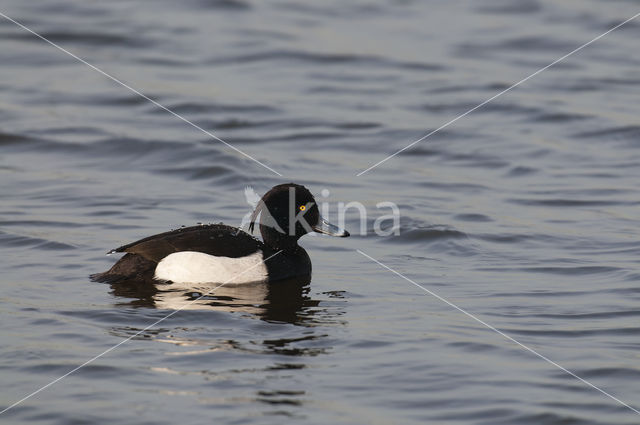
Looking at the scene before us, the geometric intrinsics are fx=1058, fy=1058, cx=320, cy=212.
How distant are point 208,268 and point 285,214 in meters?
0.88

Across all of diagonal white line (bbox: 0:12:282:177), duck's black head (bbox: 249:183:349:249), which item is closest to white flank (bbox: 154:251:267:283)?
duck's black head (bbox: 249:183:349:249)

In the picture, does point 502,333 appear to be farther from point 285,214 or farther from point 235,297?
point 285,214

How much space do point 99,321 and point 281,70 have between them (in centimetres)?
997

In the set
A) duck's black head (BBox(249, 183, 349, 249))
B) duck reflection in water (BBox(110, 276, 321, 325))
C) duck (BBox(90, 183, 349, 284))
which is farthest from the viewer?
duck's black head (BBox(249, 183, 349, 249))

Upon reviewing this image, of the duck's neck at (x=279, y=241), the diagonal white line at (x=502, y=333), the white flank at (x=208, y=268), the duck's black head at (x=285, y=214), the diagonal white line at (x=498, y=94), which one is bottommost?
the diagonal white line at (x=502, y=333)

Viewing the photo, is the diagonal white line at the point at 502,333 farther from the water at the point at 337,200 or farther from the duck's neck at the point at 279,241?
the duck's neck at the point at 279,241

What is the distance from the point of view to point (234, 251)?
892 cm

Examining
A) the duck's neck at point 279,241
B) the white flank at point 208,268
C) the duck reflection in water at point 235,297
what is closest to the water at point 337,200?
the duck reflection in water at point 235,297

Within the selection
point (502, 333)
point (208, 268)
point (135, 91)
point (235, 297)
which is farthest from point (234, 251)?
point (135, 91)

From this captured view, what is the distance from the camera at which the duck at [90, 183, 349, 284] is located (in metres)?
8.74

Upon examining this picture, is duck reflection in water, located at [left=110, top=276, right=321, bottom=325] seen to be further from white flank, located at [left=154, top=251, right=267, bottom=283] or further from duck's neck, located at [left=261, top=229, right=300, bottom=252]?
duck's neck, located at [left=261, top=229, right=300, bottom=252]

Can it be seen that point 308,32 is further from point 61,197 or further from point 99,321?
point 99,321

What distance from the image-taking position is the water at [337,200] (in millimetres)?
6676

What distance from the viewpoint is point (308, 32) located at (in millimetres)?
19281
